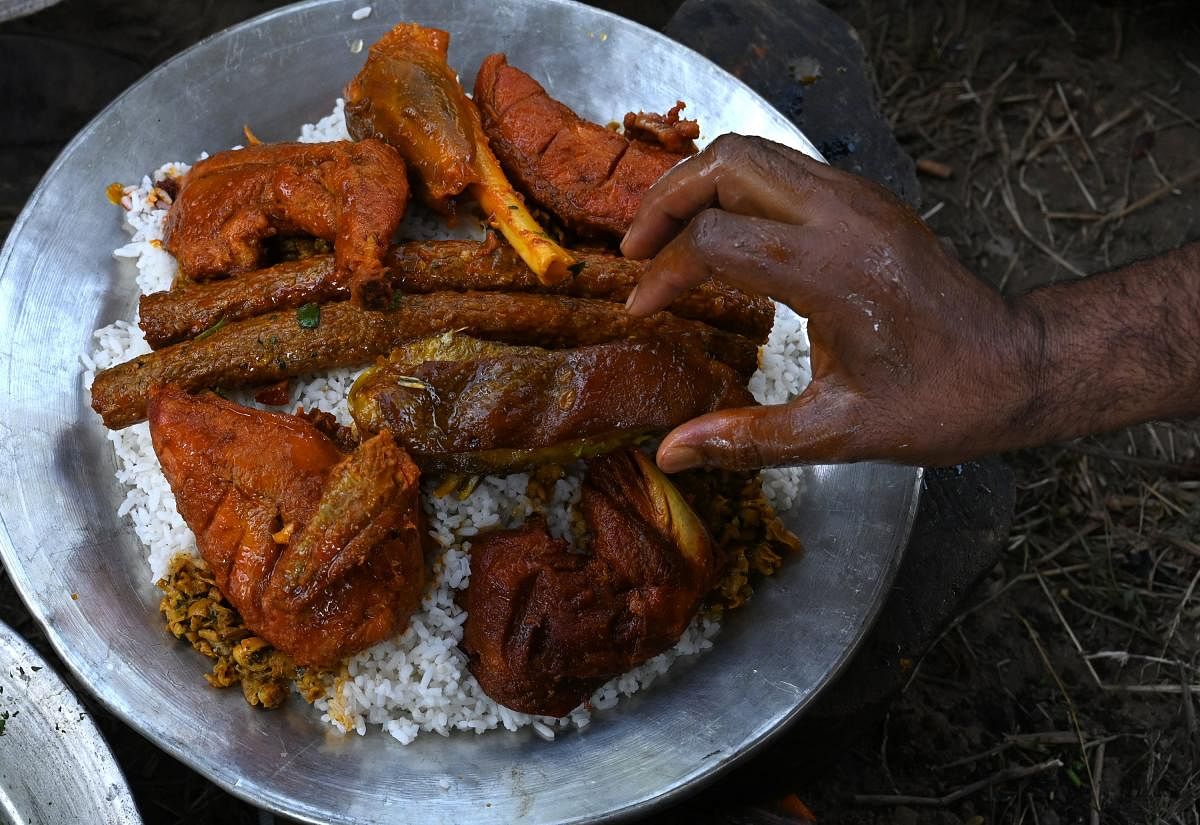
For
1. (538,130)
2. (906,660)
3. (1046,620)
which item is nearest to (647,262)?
(538,130)

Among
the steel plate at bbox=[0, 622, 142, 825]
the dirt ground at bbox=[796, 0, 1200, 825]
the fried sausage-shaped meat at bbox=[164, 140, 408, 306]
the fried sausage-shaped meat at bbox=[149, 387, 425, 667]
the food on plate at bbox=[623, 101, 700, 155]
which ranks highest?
the fried sausage-shaped meat at bbox=[164, 140, 408, 306]

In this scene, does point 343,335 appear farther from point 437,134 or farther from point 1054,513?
point 1054,513

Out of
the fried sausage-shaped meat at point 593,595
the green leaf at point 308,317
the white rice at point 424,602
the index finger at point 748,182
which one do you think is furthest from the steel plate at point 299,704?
the index finger at point 748,182

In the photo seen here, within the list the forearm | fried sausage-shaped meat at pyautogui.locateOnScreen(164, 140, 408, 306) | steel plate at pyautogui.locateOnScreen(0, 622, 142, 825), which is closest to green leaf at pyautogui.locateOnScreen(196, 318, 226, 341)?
fried sausage-shaped meat at pyautogui.locateOnScreen(164, 140, 408, 306)

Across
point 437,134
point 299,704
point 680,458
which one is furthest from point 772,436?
point 299,704

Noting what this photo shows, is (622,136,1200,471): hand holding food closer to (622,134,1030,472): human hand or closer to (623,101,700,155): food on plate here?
(622,134,1030,472): human hand

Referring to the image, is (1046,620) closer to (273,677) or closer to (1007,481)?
(1007,481)

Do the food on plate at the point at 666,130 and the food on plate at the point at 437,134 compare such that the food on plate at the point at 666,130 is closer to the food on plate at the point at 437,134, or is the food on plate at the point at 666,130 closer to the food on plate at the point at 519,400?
the food on plate at the point at 437,134
